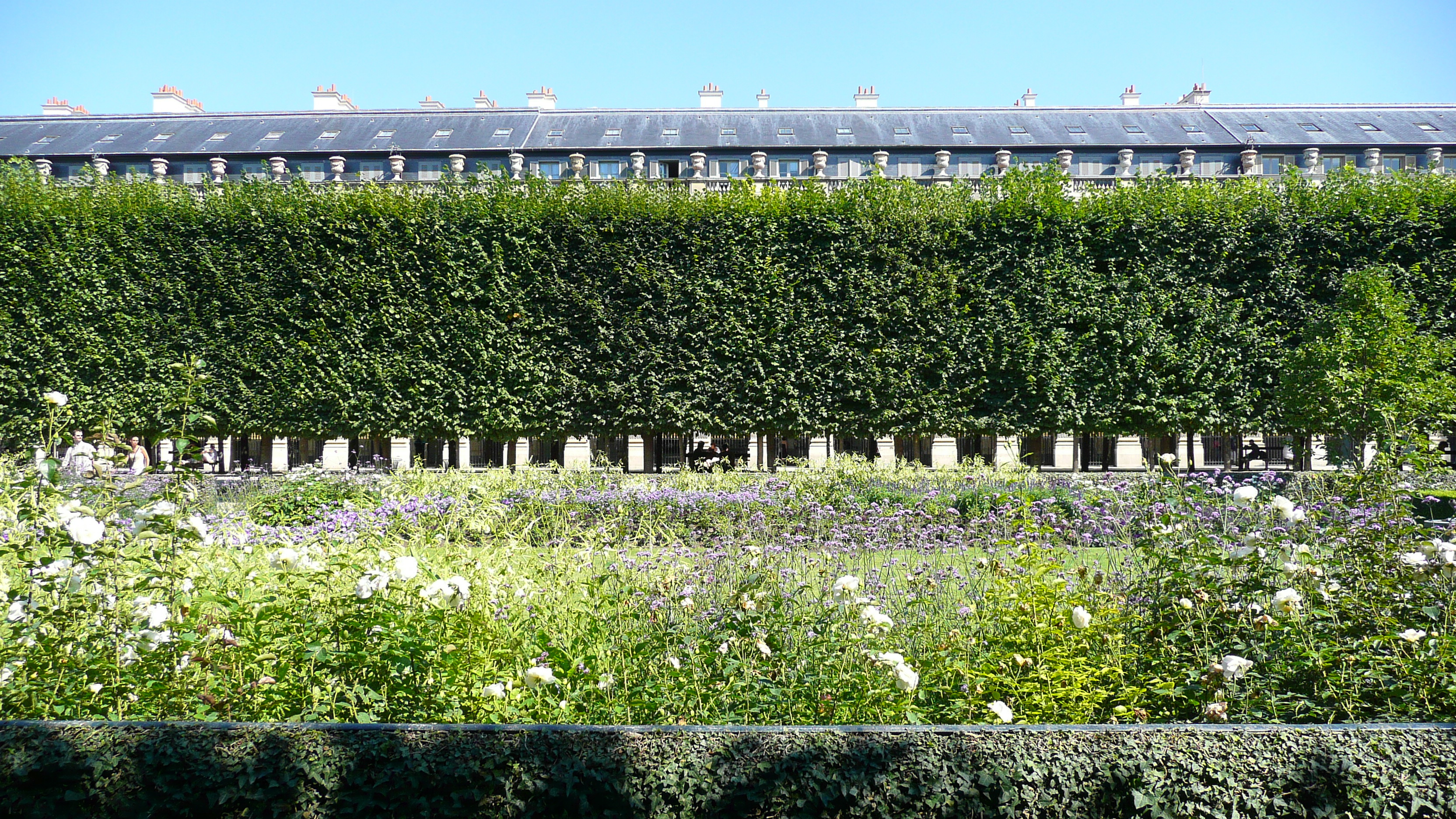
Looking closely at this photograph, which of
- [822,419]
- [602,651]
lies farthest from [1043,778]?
[822,419]

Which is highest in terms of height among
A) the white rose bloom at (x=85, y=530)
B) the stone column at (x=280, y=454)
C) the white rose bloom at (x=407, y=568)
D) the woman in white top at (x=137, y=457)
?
the white rose bloom at (x=85, y=530)

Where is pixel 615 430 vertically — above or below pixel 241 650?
below

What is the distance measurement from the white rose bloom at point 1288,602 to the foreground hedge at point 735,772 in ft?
1.65

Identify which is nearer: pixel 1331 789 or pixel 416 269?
pixel 1331 789

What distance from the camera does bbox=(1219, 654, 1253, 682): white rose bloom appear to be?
8.80ft

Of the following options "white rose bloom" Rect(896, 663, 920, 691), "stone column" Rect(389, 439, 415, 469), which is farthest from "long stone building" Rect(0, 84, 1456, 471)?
"white rose bloom" Rect(896, 663, 920, 691)

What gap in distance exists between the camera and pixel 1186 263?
1395 cm

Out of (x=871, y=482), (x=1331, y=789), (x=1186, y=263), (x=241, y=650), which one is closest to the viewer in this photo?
(x=1331, y=789)

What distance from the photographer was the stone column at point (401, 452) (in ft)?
69.3

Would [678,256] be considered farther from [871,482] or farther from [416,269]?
[871,482]

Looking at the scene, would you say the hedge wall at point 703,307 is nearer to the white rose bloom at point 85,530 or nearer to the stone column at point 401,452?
the stone column at point 401,452

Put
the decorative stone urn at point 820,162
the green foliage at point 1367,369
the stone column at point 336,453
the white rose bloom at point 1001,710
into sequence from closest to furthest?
the white rose bloom at point 1001,710 < the green foliage at point 1367,369 < the stone column at point 336,453 < the decorative stone urn at point 820,162

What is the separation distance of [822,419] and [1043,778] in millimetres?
11711

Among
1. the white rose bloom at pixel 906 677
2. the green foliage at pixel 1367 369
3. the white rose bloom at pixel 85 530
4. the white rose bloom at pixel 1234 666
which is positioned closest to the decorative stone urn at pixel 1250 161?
the green foliage at pixel 1367 369
